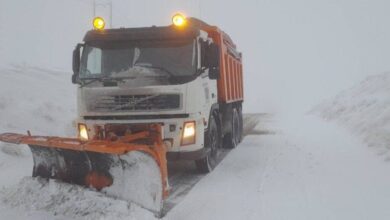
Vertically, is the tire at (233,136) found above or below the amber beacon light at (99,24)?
below

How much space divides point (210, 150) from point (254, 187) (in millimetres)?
1517

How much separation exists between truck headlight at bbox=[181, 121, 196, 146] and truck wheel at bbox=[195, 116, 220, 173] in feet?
2.63

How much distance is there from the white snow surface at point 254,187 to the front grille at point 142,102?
143cm

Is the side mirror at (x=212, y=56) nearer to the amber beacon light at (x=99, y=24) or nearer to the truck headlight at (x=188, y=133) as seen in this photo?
the truck headlight at (x=188, y=133)

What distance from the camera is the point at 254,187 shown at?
278 inches

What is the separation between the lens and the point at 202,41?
301 inches

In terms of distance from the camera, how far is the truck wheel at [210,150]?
8188 mm

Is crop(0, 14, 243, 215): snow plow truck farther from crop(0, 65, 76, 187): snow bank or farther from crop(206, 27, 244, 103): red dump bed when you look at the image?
crop(0, 65, 76, 187): snow bank

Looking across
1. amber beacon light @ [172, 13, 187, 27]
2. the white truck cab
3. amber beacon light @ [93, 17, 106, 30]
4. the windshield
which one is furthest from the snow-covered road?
amber beacon light @ [93, 17, 106, 30]

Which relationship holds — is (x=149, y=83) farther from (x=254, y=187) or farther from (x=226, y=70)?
(x=226, y=70)

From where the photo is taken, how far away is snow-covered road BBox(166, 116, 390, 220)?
5.69m

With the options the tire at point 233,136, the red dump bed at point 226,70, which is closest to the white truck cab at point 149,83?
the red dump bed at point 226,70

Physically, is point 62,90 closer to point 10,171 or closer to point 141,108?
point 10,171

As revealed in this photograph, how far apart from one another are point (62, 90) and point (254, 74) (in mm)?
67162
